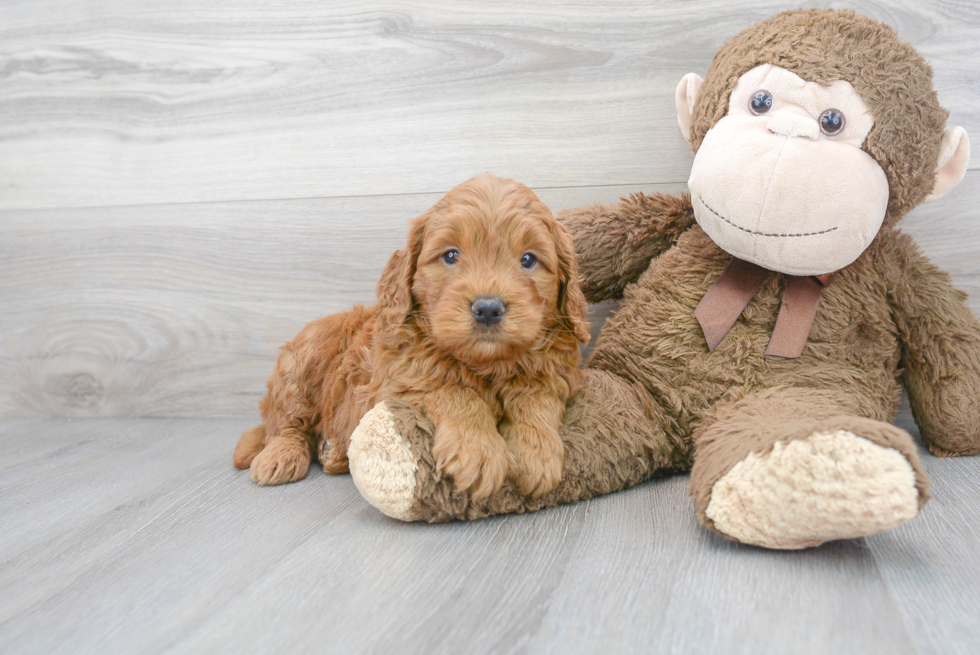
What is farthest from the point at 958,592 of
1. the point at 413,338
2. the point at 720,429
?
the point at 413,338

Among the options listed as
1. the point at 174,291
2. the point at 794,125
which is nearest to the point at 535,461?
the point at 794,125

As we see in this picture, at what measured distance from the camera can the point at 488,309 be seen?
1.11 metres

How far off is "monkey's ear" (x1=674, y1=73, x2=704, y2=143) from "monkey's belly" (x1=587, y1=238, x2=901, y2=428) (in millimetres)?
272

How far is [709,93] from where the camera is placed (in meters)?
1.43

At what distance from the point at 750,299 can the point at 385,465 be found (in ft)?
2.60

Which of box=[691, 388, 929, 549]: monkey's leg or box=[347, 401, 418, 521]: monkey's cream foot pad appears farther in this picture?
box=[347, 401, 418, 521]: monkey's cream foot pad

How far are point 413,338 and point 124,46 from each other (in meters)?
1.41

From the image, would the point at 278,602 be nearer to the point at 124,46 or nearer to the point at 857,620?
the point at 857,620

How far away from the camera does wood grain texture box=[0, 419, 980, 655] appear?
864 millimetres

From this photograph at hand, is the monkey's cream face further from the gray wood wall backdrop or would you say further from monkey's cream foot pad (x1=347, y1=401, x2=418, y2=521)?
monkey's cream foot pad (x1=347, y1=401, x2=418, y2=521)

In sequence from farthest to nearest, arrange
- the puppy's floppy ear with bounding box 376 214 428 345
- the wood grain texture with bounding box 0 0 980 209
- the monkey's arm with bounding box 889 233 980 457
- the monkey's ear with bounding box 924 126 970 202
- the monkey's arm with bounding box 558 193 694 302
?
the wood grain texture with bounding box 0 0 980 209, the monkey's arm with bounding box 558 193 694 302, the monkey's arm with bounding box 889 233 980 457, the monkey's ear with bounding box 924 126 970 202, the puppy's floppy ear with bounding box 376 214 428 345

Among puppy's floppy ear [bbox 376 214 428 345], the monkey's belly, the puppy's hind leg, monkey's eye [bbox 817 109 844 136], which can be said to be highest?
monkey's eye [bbox 817 109 844 136]

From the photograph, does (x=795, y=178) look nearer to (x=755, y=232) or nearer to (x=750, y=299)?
(x=755, y=232)

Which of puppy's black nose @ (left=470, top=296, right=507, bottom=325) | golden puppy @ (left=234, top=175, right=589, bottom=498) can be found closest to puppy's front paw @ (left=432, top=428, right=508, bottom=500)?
golden puppy @ (left=234, top=175, right=589, bottom=498)
